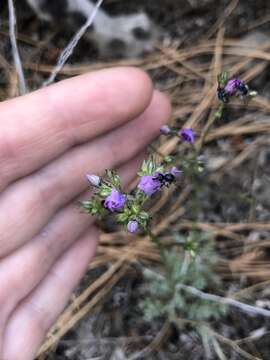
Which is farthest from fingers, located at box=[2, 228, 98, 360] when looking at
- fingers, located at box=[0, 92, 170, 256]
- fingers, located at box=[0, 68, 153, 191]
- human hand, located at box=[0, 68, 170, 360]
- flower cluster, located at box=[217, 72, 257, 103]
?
flower cluster, located at box=[217, 72, 257, 103]

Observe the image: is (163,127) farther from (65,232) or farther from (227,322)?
(227,322)

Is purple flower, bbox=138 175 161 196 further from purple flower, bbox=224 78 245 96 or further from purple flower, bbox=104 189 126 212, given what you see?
purple flower, bbox=224 78 245 96

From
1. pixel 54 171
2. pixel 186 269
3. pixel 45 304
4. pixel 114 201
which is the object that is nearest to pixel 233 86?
pixel 114 201

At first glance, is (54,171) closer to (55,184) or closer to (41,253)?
(55,184)

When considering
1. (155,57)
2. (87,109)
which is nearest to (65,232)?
(87,109)

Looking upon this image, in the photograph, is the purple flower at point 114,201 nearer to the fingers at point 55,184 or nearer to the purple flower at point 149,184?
the purple flower at point 149,184
